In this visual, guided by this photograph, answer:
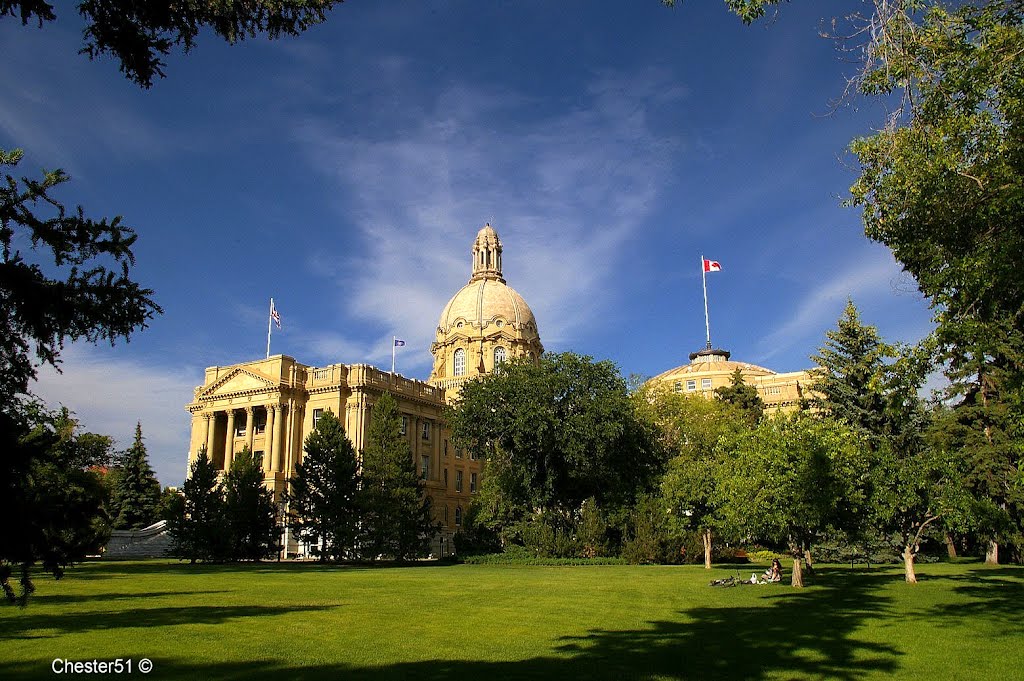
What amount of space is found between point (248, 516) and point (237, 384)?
89.7 feet

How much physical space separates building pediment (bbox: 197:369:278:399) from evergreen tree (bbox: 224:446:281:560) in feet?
69.9

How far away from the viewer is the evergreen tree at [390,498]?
162 ft

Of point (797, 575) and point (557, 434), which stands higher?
point (557, 434)

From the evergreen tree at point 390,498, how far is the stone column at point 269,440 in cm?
1924

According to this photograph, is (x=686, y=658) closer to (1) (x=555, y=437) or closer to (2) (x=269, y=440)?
(1) (x=555, y=437)

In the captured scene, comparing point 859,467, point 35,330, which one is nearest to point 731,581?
point 859,467

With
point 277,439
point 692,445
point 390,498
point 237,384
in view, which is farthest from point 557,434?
point 237,384

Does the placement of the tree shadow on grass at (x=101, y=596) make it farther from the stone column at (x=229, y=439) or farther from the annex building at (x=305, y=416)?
the stone column at (x=229, y=439)

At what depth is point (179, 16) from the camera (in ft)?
27.3

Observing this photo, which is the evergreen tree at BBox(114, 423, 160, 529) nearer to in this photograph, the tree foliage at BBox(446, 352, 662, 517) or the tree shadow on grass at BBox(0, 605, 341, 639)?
the tree foliage at BBox(446, 352, 662, 517)

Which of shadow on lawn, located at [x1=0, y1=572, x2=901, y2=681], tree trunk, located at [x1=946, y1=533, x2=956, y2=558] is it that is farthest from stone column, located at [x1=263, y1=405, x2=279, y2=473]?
shadow on lawn, located at [x1=0, y1=572, x2=901, y2=681]

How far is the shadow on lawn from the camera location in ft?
37.3

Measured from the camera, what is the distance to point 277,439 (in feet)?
227

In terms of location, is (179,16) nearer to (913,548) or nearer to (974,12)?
(974,12)
